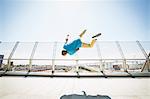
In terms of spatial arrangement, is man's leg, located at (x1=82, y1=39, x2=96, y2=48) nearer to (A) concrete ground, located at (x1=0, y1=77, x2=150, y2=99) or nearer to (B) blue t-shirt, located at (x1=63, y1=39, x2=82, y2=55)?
(B) blue t-shirt, located at (x1=63, y1=39, x2=82, y2=55)

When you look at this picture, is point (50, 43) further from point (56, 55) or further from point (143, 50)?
point (143, 50)

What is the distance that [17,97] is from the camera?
89.3 inches

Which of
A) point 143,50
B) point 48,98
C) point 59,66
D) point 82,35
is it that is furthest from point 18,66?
point 143,50

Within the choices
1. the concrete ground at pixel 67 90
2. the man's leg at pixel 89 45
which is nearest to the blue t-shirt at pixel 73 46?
the man's leg at pixel 89 45

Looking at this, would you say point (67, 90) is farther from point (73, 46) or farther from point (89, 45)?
point (89, 45)

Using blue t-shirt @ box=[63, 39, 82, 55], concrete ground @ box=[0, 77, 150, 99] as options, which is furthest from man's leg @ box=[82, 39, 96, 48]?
concrete ground @ box=[0, 77, 150, 99]

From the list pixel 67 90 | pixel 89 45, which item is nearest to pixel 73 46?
pixel 89 45

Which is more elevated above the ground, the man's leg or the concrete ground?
the man's leg

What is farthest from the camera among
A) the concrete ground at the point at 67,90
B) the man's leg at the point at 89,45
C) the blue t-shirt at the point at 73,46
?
the man's leg at the point at 89,45

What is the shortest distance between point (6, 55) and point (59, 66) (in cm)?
223

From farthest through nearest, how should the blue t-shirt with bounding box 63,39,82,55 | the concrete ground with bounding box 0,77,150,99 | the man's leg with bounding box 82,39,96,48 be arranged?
the man's leg with bounding box 82,39,96,48 < the blue t-shirt with bounding box 63,39,82,55 < the concrete ground with bounding box 0,77,150,99

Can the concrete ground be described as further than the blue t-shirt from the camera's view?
No

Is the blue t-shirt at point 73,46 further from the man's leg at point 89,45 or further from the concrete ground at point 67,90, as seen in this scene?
the concrete ground at point 67,90

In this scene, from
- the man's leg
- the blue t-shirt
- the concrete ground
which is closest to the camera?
the concrete ground
